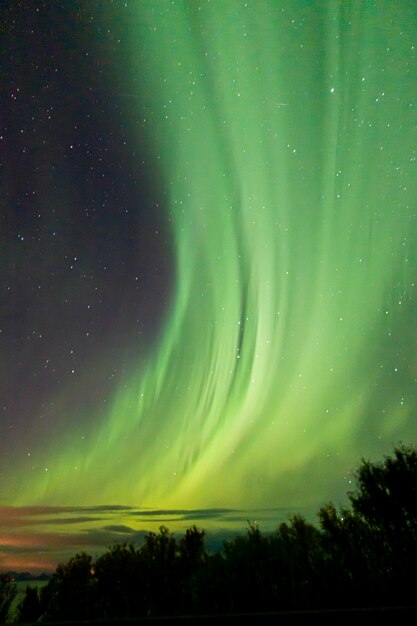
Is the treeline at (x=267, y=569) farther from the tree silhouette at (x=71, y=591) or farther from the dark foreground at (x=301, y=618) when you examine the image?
the dark foreground at (x=301, y=618)

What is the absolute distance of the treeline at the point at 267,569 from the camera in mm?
6609

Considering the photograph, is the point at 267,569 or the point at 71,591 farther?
the point at 267,569

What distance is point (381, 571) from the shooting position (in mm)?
7512

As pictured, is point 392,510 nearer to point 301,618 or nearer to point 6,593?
point 6,593

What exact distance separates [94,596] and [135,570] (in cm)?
188

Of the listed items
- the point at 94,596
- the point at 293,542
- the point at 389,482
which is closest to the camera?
the point at 94,596

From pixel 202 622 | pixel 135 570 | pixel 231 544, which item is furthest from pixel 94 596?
pixel 202 622

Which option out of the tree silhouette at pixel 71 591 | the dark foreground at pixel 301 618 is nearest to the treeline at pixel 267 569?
the tree silhouette at pixel 71 591

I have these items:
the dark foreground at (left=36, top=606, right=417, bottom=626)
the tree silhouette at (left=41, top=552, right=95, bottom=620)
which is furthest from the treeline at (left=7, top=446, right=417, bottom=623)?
the dark foreground at (left=36, top=606, right=417, bottom=626)

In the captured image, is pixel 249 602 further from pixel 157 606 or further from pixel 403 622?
pixel 403 622

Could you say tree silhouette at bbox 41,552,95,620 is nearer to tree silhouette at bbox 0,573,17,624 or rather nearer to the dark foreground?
tree silhouette at bbox 0,573,17,624

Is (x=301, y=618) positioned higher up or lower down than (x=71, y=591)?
lower down

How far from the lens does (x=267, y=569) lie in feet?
28.8

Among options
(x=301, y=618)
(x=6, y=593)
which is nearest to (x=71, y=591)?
(x=6, y=593)
